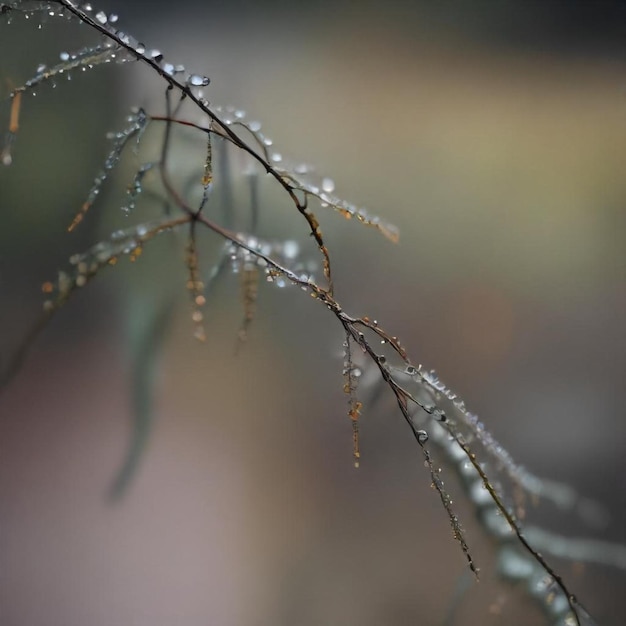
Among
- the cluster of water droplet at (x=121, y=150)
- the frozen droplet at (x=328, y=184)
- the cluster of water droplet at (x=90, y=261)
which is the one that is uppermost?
the frozen droplet at (x=328, y=184)

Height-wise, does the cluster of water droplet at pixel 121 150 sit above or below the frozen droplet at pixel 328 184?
below

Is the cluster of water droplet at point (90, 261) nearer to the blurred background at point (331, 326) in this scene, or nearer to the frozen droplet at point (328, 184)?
the blurred background at point (331, 326)

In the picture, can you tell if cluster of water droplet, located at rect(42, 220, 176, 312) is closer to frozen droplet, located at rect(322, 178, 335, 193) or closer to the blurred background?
the blurred background

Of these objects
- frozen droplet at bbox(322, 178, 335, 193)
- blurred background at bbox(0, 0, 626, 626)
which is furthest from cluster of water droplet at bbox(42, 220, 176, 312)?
frozen droplet at bbox(322, 178, 335, 193)

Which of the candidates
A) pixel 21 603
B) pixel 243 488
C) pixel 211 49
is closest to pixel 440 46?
pixel 211 49

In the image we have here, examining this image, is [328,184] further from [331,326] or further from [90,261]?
[90,261]

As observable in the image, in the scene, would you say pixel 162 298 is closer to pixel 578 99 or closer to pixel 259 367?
pixel 259 367

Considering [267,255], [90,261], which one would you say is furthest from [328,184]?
[90,261]

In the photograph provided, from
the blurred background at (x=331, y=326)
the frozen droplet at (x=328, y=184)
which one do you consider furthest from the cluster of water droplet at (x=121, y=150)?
the frozen droplet at (x=328, y=184)
